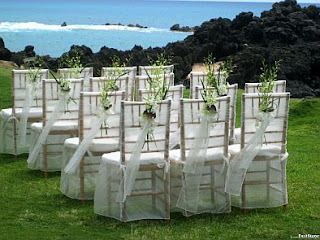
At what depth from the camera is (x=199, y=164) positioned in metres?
7.99

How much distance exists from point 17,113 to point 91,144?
8.71 ft

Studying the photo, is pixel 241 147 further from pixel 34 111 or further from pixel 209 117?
pixel 34 111

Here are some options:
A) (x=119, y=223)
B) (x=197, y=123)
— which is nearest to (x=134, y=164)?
(x=119, y=223)

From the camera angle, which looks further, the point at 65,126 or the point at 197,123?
the point at 65,126

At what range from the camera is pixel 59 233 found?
24.5 ft

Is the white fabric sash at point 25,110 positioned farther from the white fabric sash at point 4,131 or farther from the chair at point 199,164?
the chair at point 199,164

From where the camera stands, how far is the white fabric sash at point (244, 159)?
8.16 m

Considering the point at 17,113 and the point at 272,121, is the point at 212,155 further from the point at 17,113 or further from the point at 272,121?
the point at 17,113

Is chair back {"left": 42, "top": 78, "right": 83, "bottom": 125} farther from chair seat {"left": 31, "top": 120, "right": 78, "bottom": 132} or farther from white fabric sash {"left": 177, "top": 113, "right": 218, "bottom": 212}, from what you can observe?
white fabric sash {"left": 177, "top": 113, "right": 218, "bottom": 212}

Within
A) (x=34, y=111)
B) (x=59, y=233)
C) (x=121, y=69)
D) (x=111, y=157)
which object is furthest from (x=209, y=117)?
(x=34, y=111)

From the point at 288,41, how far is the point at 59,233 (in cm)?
1889

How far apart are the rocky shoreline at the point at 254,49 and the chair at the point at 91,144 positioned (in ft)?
36.0

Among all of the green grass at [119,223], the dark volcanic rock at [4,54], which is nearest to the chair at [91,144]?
the green grass at [119,223]

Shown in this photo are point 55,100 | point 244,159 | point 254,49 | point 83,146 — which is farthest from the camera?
point 254,49
